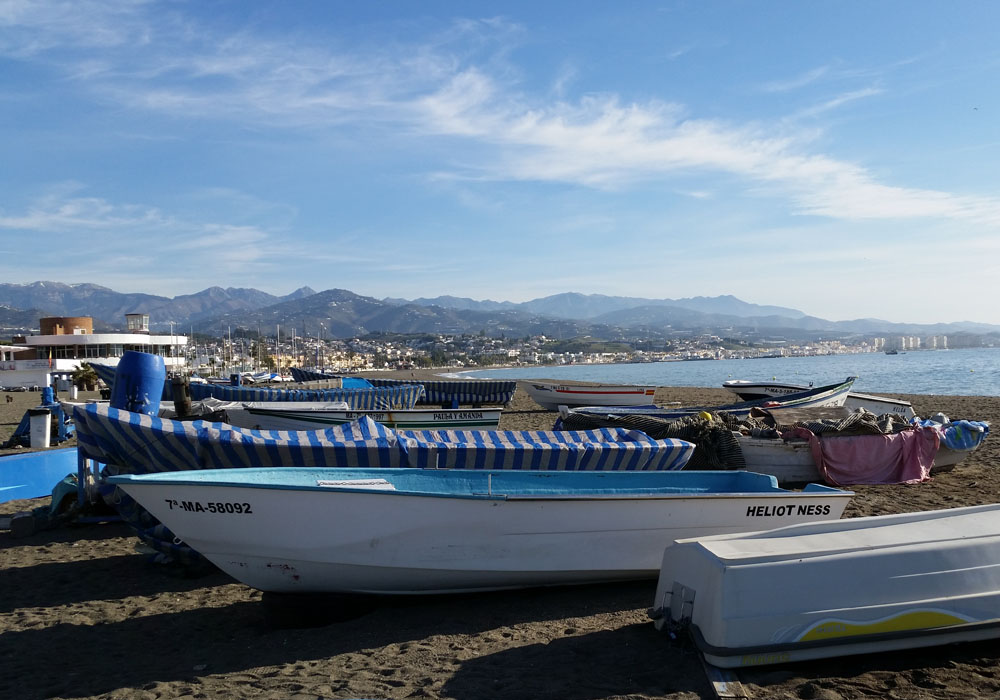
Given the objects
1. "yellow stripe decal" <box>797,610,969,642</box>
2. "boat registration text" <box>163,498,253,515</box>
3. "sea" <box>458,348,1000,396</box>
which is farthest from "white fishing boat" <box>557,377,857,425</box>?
"sea" <box>458,348,1000,396</box>

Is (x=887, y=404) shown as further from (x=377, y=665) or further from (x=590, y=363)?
(x=590, y=363)

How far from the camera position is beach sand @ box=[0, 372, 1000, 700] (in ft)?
15.5

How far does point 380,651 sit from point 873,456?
8.70 meters

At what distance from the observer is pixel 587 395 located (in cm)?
2677

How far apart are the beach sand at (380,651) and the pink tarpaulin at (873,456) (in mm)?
5342

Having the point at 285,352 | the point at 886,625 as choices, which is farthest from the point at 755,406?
the point at 285,352

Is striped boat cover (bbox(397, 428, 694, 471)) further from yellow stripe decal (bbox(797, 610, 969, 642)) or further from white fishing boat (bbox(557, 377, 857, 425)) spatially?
white fishing boat (bbox(557, 377, 857, 425))

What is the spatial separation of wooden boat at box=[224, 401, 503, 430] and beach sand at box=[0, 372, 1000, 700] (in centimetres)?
667

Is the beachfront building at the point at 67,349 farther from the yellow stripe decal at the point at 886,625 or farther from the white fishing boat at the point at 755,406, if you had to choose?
the yellow stripe decal at the point at 886,625

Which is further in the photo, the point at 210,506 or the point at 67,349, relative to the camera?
the point at 67,349

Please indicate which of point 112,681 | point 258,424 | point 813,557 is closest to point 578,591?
point 813,557

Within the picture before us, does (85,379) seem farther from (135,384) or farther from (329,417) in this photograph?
(135,384)

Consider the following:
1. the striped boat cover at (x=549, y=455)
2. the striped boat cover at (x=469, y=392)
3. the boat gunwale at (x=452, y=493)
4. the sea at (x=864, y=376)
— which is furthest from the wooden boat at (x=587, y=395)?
the sea at (x=864, y=376)

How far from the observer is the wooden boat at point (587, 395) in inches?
1060
